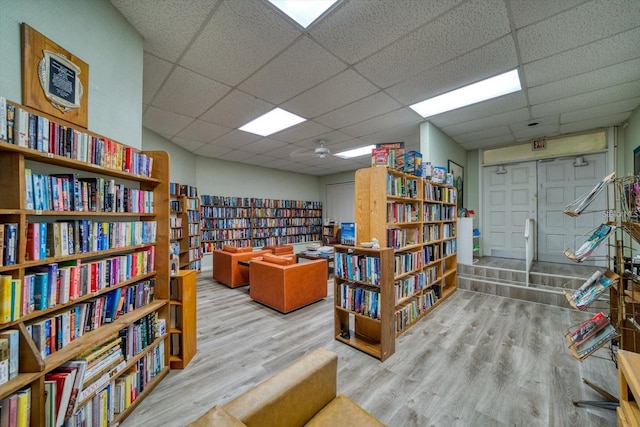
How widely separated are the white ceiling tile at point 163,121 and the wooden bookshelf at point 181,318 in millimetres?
2555

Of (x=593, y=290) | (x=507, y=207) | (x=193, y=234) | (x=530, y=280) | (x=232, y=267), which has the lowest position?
(x=530, y=280)

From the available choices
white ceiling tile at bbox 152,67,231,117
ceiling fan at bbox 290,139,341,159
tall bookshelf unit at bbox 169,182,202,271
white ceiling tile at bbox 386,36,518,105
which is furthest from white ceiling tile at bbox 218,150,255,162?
white ceiling tile at bbox 386,36,518,105

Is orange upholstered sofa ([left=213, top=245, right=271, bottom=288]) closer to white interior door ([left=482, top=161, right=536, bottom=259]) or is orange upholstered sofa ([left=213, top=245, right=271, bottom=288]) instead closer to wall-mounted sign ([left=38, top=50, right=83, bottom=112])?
wall-mounted sign ([left=38, top=50, right=83, bottom=112])

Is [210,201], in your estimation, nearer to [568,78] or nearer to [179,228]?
[179,228]

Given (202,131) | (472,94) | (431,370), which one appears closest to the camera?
(431,370)

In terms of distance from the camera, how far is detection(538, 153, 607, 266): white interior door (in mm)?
4431

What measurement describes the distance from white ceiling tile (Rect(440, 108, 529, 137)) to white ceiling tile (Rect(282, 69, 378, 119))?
166 cm

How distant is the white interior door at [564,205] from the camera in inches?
174

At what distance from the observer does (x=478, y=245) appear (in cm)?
550

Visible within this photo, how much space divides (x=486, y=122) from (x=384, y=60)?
2621 millimetres

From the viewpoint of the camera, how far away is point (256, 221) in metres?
7.10

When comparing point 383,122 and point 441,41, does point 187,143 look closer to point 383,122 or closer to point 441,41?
point 383,122

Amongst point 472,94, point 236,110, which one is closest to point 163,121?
point 236,110

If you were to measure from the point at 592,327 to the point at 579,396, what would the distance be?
56cm
